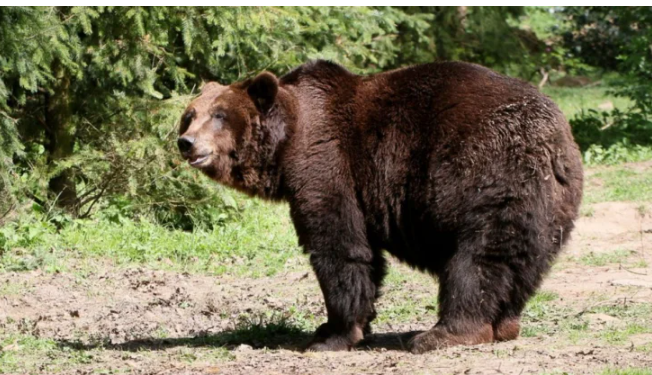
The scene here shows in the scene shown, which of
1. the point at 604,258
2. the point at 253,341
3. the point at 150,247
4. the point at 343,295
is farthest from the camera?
the point at 150,247

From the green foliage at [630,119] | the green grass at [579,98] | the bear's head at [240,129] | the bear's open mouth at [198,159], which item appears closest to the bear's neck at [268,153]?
the bear's head at [240,129]

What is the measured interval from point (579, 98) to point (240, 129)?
60.0 feet

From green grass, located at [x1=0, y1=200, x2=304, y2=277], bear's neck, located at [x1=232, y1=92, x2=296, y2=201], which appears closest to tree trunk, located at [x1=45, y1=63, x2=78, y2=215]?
green grass, located at [x1=0, y1=200, x2=304, y2=277]

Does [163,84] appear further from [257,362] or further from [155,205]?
[257,362]

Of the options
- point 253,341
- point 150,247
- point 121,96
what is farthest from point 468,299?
point 121,96

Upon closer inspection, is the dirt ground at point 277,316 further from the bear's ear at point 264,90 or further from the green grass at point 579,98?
the green grass at point 579,98

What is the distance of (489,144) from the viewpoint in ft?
21.4

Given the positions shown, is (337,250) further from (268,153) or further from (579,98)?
(579,98)

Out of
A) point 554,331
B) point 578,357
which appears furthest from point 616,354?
point 554,331

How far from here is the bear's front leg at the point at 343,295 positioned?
700 centimetres

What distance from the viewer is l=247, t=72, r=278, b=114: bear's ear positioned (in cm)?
717

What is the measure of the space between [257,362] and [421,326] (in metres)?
1.92

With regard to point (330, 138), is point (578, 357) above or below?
below

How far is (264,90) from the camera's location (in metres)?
7.25
